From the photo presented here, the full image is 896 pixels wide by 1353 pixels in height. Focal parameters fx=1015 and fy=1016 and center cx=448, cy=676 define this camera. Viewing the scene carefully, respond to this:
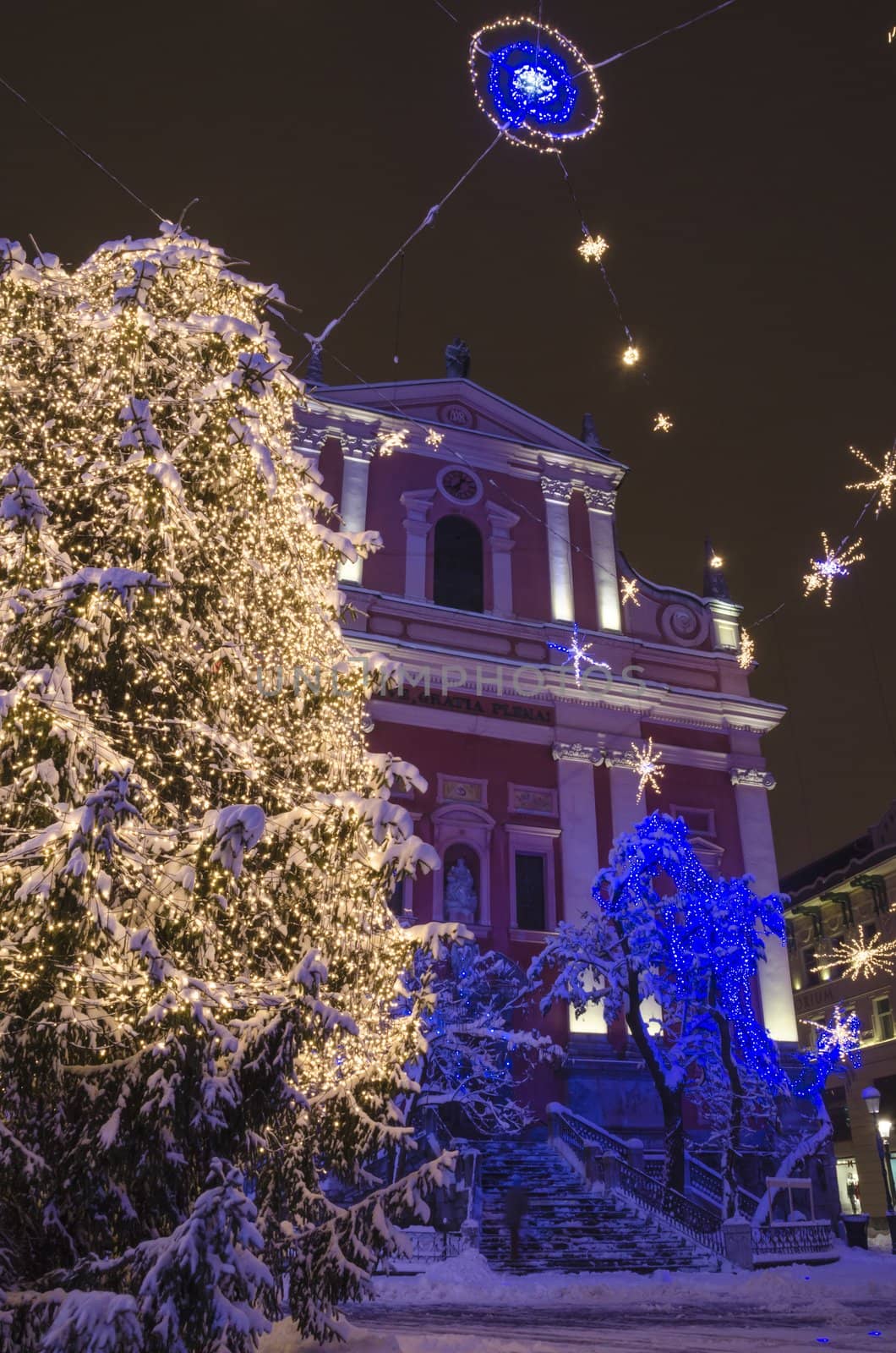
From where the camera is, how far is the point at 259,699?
7895mm

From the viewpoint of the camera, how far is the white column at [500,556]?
25.5m

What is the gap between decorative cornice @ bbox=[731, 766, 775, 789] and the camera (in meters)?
25.2

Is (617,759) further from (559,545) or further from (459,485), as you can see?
(459,485)

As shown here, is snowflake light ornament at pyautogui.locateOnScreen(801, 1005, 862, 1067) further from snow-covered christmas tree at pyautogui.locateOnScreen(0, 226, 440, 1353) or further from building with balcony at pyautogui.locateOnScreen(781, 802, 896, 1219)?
snow-covered christmas tree at pyautogui.locateOnScreen(0, 226, 440, 1353)

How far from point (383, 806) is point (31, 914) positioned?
226 centimetres

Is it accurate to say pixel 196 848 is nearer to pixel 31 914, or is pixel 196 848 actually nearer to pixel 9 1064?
pixel 31 914

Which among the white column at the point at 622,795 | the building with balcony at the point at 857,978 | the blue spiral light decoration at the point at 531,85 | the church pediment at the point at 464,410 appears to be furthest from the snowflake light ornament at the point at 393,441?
the building with balcony at the point at 857,978

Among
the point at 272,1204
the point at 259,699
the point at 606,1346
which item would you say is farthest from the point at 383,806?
the point at 606,1346

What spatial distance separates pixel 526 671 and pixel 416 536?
445 centimetres

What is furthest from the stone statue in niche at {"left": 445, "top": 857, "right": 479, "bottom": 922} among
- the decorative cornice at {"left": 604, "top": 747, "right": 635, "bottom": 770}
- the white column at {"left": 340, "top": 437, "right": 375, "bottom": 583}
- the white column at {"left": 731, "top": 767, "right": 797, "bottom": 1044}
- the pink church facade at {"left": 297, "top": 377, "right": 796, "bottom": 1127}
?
the white column at {"left": 340, "top": 437, "right": 375, "bottom": 583}

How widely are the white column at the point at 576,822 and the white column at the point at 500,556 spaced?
397cm

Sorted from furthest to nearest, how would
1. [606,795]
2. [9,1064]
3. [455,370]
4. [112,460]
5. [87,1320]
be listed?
1. [455,370]
2. [606,795]
3. [112,460]
4. [9,1064]
5. [87,1320]

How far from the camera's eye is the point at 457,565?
25.9 m

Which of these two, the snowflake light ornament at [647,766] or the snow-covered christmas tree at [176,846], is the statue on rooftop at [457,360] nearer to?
the snowflake light ornament at [647,766]
